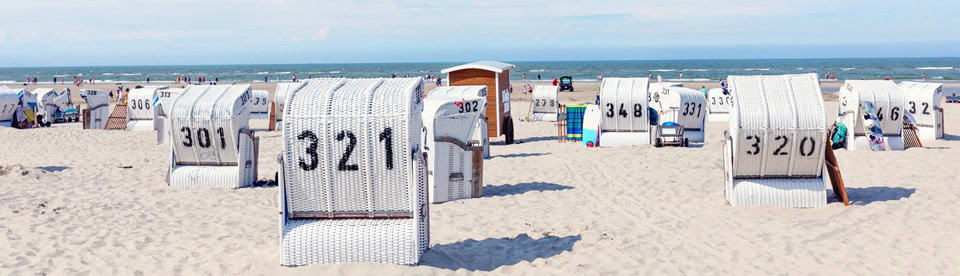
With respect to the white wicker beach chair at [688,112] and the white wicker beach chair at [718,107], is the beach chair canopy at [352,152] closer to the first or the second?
the white wicker beach chair at [688,112]

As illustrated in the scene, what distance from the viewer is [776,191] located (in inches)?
403

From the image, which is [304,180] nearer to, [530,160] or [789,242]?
[789,242]

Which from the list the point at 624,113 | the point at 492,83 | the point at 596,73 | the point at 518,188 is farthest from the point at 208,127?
Result: the point at 596,73

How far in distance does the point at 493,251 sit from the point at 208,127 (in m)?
5.88

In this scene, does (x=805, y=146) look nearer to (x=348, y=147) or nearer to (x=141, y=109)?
(x=348, y=147)

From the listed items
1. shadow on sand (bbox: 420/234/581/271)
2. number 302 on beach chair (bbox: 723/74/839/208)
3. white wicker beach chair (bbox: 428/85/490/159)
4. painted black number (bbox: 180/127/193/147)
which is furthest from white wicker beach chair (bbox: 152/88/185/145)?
number 302 on beach chair (bbox: 723/74/839/208)

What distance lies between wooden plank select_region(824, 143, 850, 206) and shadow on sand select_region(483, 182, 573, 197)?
3811 millimetres

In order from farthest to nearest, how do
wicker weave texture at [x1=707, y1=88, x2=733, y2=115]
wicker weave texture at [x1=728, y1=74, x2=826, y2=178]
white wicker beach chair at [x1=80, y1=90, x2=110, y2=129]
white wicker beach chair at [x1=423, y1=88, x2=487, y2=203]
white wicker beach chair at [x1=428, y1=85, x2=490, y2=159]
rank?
1. wicker weave texture at [x1=707, y1=88, x2=733, y2=115]
2. white wicker beach chair at [x1=80, y1=90, x2=110, y2=129]
3. white wicker beach chair at [x1=428, y1=85, x2=490, y2=159]
4. white wicker beach chair at [x1=423, y1=88, x2=487, y2=203]
5. wicker weave texture at [x1=728, y1=74, x2=826, y2=178]

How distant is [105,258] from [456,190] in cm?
501

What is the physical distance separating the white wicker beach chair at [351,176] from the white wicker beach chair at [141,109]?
19.5 m

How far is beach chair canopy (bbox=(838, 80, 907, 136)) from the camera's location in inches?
674

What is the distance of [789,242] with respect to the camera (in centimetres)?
852

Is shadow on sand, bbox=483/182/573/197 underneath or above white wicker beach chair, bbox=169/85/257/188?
underneath

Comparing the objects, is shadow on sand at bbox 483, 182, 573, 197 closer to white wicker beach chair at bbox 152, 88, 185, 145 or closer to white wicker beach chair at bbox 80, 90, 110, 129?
white wicker beach chair at bbox 152, 88, 185, 145
